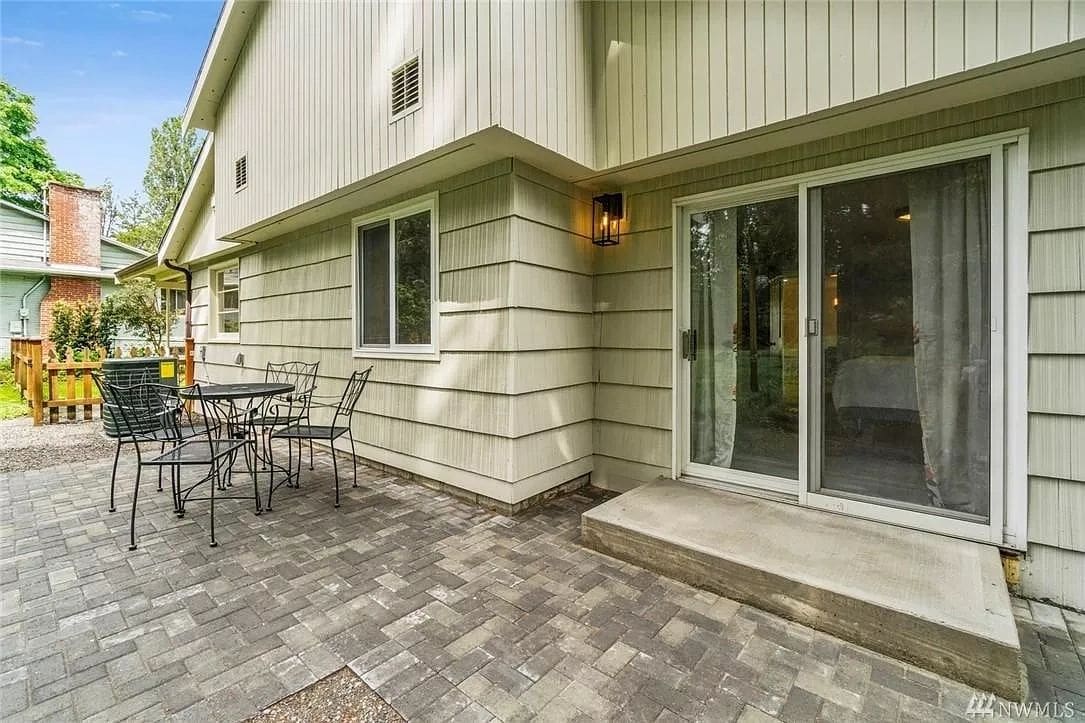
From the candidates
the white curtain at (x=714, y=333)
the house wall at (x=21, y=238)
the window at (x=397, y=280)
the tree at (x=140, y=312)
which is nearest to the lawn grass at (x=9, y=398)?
the tree at (x=140, y=312)

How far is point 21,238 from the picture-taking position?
1100 centimetres

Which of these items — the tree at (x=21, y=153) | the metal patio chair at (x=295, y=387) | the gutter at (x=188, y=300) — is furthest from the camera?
the tree at (x=21, y=153)

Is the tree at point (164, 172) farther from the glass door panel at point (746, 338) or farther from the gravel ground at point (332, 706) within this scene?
the gravel ground at point (332, 706)

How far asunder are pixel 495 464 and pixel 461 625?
4.53 ft

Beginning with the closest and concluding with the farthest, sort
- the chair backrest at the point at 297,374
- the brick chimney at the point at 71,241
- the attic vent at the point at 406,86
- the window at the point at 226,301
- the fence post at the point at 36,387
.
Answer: the attic vent at the point at 406,86 → the chair backrest at the point at 297,374 → the fence post at the point at 36,387 → the window at the point at 226,301 → the brick chimney at the point at 71,241

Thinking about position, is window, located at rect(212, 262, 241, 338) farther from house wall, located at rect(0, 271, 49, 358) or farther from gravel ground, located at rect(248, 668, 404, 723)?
house wall, located at rect(0, 271, 49, 358)

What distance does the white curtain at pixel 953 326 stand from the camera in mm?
2443

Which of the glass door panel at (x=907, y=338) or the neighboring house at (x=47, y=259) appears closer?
the glass door panel at (x=907, y=338)

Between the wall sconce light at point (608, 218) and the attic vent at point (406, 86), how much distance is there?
60.7 inches

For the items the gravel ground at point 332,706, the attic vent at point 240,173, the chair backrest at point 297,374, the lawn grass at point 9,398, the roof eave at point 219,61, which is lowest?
the gravel ground at point 332,706

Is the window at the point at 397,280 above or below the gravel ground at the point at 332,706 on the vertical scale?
above

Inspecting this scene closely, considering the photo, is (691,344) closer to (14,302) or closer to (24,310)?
(24,310)

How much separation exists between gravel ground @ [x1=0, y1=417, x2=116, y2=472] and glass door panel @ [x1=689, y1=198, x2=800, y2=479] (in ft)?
19.6

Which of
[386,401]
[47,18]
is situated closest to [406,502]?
[386,401]
